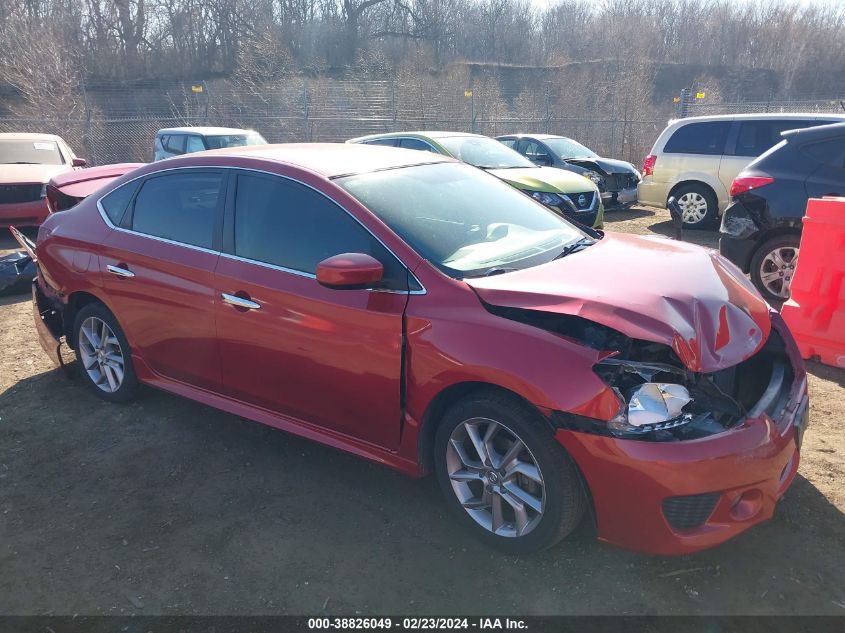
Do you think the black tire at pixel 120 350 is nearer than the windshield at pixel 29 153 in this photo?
Yes

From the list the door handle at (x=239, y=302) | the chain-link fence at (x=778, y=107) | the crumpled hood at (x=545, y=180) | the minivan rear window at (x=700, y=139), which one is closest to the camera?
the door handle at (x=239, y=302)

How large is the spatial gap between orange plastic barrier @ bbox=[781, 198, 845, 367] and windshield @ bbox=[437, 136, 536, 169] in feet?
18.1

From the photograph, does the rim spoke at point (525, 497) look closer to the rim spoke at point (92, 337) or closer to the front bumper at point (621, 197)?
the rim spoke at point (92, 337)

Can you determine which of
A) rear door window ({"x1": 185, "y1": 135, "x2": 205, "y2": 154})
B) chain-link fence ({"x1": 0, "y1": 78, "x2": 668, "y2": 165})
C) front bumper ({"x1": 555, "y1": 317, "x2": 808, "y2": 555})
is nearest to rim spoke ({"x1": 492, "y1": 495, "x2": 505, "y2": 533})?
front bumper ({"x1": 555, "y1": 317, "x2": 808, "y2": 555})

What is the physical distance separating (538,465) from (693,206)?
373 inches

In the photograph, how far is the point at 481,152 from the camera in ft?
33.8

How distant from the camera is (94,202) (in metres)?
4.46

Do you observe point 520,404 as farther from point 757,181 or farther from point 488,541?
point 757,181

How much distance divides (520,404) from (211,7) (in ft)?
140

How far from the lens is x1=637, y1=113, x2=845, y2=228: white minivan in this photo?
10133 mm

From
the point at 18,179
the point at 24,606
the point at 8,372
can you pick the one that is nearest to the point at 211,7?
the point at 18,179

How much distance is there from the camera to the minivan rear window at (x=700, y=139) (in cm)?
1045

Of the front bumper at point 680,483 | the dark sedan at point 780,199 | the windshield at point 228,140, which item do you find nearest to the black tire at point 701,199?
the dark sedan at point 780,199

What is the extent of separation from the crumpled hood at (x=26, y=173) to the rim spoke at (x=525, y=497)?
9678mm
